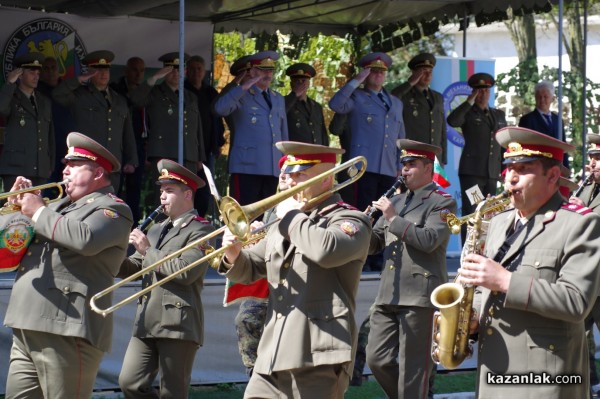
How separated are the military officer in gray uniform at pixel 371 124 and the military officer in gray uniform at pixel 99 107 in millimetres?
1986

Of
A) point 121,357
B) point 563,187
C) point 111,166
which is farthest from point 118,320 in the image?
point 563,187

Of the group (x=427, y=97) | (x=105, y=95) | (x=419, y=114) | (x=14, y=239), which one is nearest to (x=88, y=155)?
(x=14, y=239)

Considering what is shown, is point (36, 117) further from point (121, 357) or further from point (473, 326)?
point (473, 326)

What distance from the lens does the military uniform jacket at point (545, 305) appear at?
5152 millimetres

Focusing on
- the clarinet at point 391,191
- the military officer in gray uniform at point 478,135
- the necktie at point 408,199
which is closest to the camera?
the necktie at point 408,199

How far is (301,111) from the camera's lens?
1238 centimetres

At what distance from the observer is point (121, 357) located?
984 cm

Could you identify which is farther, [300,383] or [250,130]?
[250,130]

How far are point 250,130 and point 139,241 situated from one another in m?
3.80

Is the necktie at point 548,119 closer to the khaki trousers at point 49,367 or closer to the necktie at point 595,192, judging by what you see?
the necktie at point 595,192

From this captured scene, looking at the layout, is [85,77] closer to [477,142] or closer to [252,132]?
[252,132]

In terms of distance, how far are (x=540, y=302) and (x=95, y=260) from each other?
278cm

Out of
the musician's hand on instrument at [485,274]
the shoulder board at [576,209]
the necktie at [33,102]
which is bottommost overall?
the musician's hand on instrument at [485,274]

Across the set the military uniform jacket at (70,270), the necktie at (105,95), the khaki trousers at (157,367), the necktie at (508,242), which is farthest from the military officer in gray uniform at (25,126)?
the necktie at (508,242)
